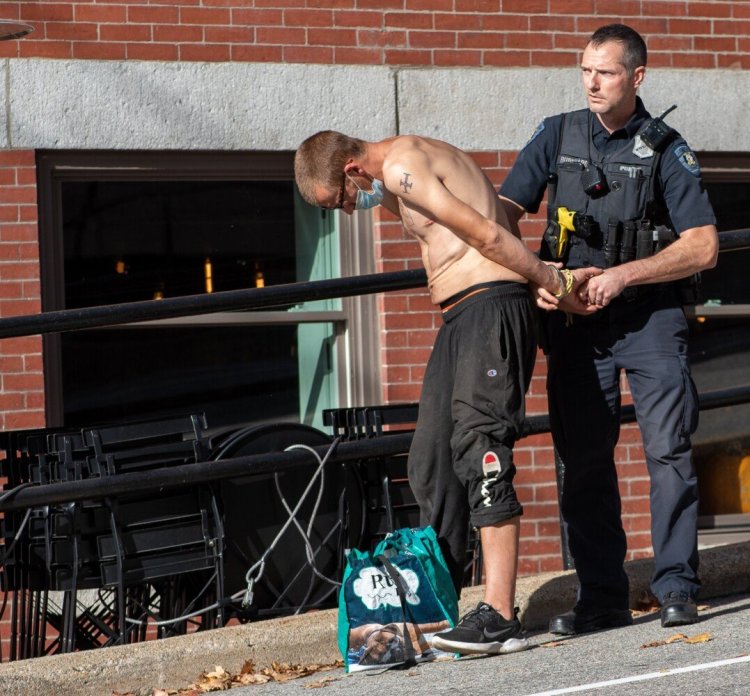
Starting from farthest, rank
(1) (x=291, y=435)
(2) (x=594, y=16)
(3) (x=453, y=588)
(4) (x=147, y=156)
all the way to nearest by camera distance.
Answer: (2) (x=594, y=16) < (4) (x=147, y=156) < (1) (x=291, y=435) < (3) (x=453, y=588)

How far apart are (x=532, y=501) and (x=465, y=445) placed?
9.96 feet

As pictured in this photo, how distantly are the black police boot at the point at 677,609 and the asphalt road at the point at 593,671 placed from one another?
33mm

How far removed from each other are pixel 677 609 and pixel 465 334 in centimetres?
113

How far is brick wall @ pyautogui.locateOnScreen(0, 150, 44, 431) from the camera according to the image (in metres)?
6.87

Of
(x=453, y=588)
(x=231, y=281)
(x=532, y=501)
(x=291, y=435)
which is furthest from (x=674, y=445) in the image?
(x=231, y=281)

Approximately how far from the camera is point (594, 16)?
25.5 ft

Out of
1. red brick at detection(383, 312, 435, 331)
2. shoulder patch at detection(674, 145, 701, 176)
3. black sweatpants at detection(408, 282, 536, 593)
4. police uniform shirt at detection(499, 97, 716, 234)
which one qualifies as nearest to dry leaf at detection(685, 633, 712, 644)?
black sweatpants at detection(408, 282, 536, 593)

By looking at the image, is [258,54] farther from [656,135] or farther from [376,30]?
[656,135]

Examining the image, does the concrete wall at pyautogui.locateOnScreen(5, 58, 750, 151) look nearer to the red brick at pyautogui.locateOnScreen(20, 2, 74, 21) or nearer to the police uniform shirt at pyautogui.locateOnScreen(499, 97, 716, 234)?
the red brick at pyautogui.locateOnScreen(20, 2, 74, 21)

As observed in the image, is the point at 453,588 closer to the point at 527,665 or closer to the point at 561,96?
the point at 527,665

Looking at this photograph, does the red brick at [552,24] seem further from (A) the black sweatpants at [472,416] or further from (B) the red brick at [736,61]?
(A) the black sweatpants at [472,416]

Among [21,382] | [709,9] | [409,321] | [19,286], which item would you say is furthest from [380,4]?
[21,382]

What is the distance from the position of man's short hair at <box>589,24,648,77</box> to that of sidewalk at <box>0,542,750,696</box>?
6.20 feet

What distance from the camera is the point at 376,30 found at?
7.47 metres
